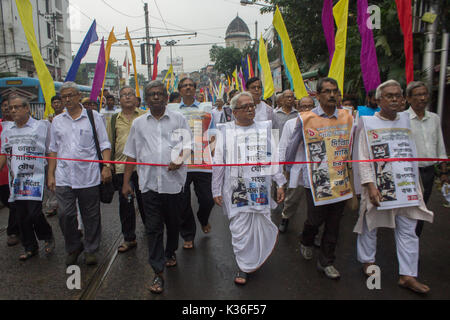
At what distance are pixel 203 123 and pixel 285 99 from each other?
201 cm

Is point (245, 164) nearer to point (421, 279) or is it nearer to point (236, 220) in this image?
point (236, 220)

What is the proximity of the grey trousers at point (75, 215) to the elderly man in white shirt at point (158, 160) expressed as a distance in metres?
0.73

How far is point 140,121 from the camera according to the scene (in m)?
3.32

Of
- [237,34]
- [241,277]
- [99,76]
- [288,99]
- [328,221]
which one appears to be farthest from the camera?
[237,34]

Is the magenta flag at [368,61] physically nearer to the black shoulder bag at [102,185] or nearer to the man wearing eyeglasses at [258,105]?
the man wearing eyeglasses at [258,105]

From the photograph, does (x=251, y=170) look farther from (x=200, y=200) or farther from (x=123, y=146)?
(x=123, y=146)

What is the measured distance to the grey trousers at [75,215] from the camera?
3.65 meters

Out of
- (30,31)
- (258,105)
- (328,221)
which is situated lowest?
(328,221)

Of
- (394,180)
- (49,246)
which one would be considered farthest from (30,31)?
(394,180)

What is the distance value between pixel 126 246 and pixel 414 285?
9.85 ft

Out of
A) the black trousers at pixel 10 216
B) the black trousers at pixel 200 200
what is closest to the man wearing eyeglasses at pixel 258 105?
the black trousers at pixel 200 200

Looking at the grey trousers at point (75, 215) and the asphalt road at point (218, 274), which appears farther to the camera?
the grey trousers at point (75, 215)

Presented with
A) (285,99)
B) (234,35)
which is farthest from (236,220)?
(234,35)

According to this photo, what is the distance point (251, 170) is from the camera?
3.36 meters
